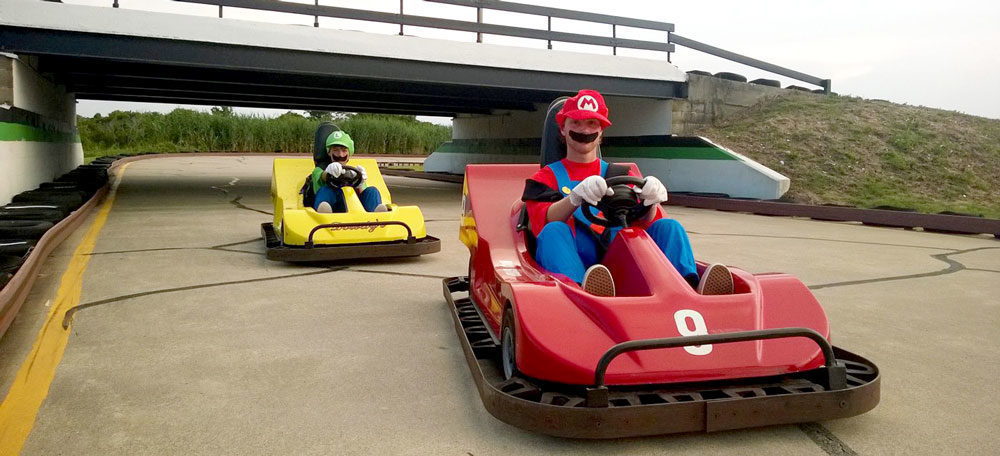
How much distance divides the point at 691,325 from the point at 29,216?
6844 mm

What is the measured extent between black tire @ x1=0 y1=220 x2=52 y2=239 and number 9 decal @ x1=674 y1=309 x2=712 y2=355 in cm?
545

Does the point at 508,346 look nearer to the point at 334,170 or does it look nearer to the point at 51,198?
the point at 334,170

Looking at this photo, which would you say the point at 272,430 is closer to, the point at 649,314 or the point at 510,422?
the point at 510,422

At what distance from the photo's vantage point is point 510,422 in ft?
8.48

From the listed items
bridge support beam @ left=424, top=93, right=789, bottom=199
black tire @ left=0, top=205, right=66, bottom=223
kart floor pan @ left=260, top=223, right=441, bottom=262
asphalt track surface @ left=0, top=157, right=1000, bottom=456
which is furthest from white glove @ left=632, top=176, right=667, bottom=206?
bridge support beam @ left=424, top=93, right=789, bottom=199

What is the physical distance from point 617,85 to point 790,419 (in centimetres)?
1232

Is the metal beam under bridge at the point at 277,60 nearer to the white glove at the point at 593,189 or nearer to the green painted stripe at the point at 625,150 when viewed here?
the green painted stripe at the point at 625,150

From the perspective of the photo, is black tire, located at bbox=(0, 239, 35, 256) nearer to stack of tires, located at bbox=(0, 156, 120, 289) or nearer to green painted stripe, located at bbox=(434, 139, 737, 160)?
stack of tires, located at bbox=(0, 156, 120, 289)

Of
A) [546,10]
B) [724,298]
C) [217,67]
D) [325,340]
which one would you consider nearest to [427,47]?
[546,10]

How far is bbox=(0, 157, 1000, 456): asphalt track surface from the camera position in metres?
2.65

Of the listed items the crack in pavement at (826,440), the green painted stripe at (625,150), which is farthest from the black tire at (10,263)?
the green painted stripe at (625,150)

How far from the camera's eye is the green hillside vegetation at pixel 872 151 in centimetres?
1334

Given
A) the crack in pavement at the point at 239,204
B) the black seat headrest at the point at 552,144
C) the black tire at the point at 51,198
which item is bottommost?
the crack in pavement at the point at 239,204

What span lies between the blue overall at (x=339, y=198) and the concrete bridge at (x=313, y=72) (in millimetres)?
4332
